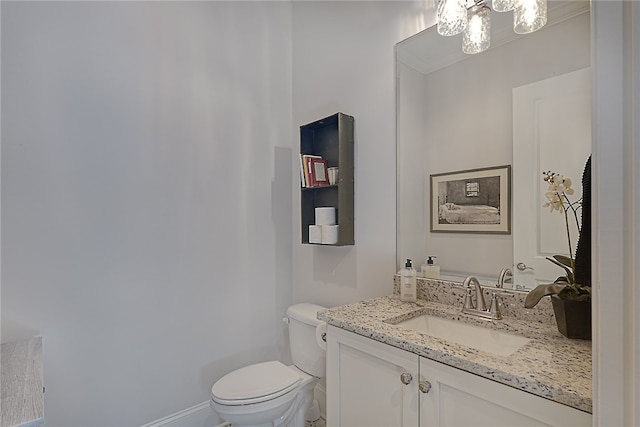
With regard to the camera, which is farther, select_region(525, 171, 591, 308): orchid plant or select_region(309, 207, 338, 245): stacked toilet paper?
select_region(309, 207, 338, 245): stacked toilet paper

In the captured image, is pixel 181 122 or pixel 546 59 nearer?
pixel 546 59

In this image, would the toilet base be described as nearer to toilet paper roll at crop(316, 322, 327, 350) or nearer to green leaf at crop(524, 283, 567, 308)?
toilet paper roll at crop(316, 322, 327, 350)

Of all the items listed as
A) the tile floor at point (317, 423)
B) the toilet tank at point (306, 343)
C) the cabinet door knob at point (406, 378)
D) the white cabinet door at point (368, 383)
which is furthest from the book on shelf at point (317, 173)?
the tile floor at point (317, 423)

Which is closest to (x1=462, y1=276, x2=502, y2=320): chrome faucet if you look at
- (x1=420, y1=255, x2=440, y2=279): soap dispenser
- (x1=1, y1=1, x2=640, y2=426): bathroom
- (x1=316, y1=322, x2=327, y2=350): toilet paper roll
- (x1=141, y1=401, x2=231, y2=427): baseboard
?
(x1=420, y1=255, x2=440, y2=279): soap dispenser

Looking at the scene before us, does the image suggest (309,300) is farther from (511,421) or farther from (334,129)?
(511,421)

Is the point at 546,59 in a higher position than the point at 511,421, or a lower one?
higher

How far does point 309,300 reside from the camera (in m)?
2.12

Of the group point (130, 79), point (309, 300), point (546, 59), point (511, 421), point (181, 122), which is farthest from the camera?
point (309, 300)

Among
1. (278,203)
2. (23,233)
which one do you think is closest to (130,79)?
(23,233)

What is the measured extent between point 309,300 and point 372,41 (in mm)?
1591

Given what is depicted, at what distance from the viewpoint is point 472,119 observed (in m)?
1.38

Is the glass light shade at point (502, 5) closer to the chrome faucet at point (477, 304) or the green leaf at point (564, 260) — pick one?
the green leaf at point (564, 260)

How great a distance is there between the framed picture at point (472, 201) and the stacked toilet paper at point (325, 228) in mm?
533

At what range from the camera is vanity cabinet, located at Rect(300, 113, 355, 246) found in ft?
5.78
